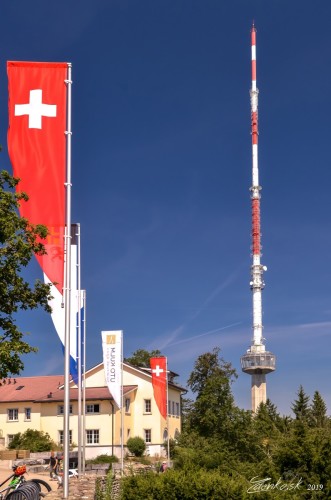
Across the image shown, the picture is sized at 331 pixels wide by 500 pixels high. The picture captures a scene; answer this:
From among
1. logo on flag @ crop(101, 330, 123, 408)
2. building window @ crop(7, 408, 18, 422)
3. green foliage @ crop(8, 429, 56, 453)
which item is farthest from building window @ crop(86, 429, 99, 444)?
logo on flag @ crop(101, 330, 123, 408)

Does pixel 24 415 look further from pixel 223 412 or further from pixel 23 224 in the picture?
pixel 23 224

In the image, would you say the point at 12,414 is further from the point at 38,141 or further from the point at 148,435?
the point at 38,141

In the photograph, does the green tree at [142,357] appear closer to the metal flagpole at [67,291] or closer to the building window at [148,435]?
the building window at [148,435]

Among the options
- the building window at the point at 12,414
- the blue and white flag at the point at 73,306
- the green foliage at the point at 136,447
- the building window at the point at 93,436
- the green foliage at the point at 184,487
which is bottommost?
the green foliage at the point at 136,447

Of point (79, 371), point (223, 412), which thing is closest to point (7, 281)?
point (79, 371)

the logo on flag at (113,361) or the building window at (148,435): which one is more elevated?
the logo on flag at (113,361)

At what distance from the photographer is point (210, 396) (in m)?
72.8

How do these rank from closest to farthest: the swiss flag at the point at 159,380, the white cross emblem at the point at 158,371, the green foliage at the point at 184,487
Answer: the green foliage at the point at 184,487, the swiss flag at the point at 159,380, the white cross emblem at the point at 158,371

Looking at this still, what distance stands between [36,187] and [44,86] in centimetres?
256

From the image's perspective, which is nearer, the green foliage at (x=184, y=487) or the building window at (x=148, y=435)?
the green foliage at (x=184, y=487)

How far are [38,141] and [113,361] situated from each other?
20.5 m

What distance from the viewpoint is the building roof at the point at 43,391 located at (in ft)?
224

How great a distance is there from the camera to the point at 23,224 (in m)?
19.0

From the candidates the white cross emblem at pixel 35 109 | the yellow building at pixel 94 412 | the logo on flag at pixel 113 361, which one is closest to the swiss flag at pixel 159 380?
the logo on flag at pixel 113 361
